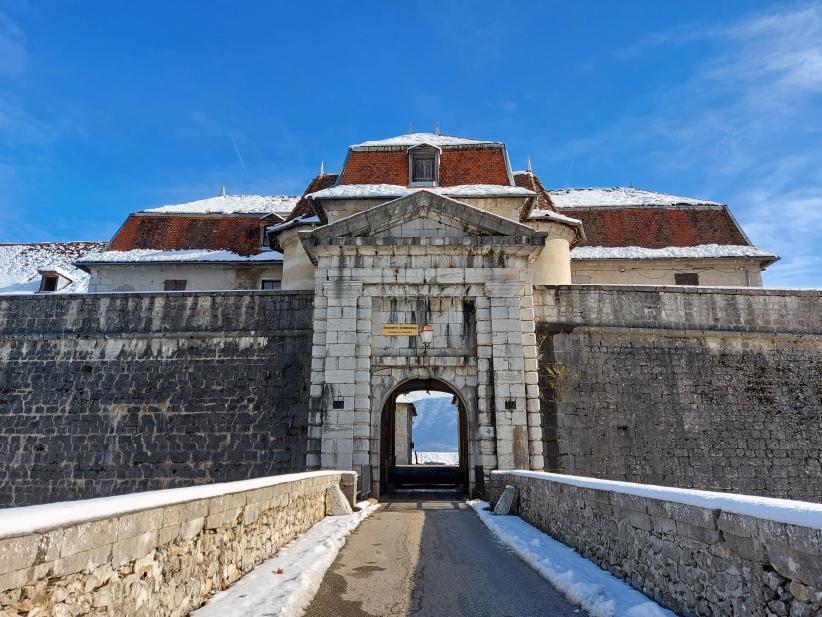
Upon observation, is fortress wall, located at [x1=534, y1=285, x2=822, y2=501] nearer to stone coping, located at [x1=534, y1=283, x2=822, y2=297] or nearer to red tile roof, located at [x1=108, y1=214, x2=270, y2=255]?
stone coping, located at [x1=534, y1=283, x2=822, y2=297]

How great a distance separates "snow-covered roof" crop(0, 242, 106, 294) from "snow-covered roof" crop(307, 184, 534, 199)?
46.4 feet

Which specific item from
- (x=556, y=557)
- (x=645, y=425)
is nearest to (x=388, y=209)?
(x=645, y=425)

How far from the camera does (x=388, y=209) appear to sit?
14258mm

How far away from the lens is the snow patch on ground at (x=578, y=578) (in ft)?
15.1

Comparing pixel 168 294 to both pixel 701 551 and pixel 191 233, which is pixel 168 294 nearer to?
pixel 191 233

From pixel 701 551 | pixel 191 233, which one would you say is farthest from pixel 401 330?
pixel 191 233

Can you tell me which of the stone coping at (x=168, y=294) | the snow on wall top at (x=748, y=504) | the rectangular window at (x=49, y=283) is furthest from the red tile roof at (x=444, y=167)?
the snow on wall top at (x=748, y=504)

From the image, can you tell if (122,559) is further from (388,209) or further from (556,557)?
(388,209)

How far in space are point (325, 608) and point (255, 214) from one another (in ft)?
73.2

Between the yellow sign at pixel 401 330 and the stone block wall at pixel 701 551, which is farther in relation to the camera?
the yellow sign at pixel 401 330

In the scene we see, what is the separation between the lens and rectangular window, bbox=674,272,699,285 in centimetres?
2233

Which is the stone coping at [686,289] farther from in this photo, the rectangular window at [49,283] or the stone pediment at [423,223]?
the rectangular window at [49,283]

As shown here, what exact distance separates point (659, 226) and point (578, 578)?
21.0m

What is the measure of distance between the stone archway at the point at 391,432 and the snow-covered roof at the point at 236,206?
39.2 ft
